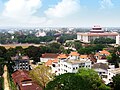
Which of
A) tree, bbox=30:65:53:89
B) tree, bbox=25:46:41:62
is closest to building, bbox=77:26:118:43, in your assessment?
tree, bbox=25:46:41:62

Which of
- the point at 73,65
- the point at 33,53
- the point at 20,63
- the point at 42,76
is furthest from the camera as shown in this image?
the point at 33,53

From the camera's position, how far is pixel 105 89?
63.6ft

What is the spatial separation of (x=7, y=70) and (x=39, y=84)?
10.1 m

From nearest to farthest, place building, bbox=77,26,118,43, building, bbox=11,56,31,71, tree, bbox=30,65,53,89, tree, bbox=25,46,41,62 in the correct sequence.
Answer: tree, bbox=30,65,53,89
building, bbox=11,56,31,71
tree, bbox=25,46,41,62
building, bbox=77,26,118,43

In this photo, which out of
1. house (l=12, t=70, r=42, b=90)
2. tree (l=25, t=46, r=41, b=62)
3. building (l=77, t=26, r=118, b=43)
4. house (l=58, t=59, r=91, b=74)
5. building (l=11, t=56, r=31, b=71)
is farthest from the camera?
building (l=77, t=26, r=118, b=43)

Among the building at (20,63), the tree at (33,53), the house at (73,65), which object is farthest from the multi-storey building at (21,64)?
the house at (73,65)

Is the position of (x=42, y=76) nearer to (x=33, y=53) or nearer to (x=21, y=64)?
(x=21, y=64)

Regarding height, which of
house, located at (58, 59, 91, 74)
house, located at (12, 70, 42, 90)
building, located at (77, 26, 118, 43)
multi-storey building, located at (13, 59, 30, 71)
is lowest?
building, located at (77, 26, 118, 43)

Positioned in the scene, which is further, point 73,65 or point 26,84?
point 73,65

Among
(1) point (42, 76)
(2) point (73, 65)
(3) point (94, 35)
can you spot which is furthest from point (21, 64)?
(3) point (94, 35)

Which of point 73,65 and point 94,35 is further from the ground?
point 73,65

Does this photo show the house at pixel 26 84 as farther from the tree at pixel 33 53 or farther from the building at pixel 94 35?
the building at pixel 94 35

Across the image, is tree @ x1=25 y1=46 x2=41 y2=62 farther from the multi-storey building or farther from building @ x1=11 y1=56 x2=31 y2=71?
the multi-storey building

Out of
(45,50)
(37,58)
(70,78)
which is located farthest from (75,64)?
(45,50)
